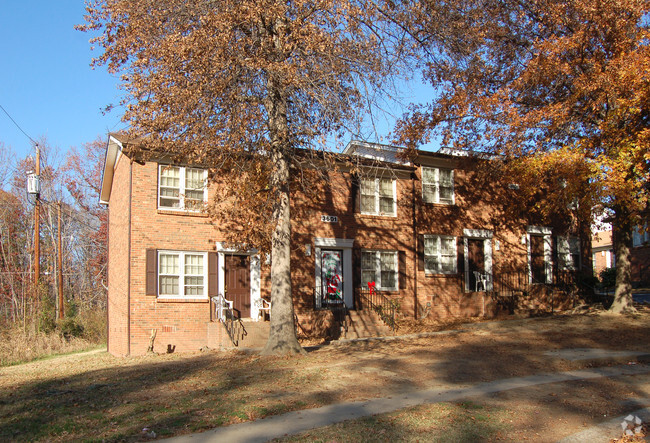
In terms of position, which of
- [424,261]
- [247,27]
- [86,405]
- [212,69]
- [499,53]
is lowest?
[86,405]

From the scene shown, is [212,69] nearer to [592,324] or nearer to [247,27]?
[247,27]

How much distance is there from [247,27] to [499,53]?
9546 mm

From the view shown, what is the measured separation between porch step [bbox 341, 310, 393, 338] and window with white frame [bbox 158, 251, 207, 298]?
479cm

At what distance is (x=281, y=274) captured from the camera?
42.1 feet

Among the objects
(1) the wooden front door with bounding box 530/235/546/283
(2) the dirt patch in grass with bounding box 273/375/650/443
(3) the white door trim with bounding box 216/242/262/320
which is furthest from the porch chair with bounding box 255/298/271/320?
(1) the wooden front door with bounding box 530/235/546/283

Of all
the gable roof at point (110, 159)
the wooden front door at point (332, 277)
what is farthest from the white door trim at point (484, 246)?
the gable roof at point (110, 159)

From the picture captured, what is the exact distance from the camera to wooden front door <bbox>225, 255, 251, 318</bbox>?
17.4 metres

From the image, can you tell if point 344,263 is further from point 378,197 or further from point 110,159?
point 110,159

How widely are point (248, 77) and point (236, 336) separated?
297 inches

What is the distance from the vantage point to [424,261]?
816 inches

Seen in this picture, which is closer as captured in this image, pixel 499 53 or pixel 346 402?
pixel 346 402

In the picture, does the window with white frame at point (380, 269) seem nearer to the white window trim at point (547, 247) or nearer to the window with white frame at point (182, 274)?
the window with white frame at point (182, 274)

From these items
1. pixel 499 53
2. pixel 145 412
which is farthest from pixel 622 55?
pixel 145 412

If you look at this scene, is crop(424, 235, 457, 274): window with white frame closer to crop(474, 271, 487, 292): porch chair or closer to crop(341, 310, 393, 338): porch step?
crop(474, 271, 487, 292): porch chair
